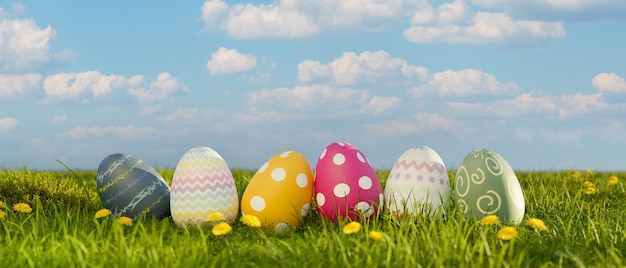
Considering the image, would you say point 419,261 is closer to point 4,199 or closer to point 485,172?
point 485,172

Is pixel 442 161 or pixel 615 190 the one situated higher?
pixel 442 161

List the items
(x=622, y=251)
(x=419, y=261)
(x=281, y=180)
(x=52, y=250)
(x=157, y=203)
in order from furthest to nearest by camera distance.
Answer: (x=157, y=203) < (x=281, y=180) < (x=622, y=251) < (x=52, y=250) < (x=419, y=261)

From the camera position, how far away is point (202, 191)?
4797mm

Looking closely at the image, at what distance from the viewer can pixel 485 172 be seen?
4.71 m

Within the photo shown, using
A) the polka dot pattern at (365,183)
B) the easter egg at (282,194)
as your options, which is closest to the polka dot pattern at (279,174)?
the easter egg at (282,194)

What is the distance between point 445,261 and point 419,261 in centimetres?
13

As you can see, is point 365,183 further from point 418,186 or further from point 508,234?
point 508,234

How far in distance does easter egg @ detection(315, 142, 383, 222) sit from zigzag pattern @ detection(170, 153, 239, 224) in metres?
0.65

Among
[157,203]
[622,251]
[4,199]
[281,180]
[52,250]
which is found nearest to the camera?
[52,250]

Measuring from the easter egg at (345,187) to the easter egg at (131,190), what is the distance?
131 centimetres

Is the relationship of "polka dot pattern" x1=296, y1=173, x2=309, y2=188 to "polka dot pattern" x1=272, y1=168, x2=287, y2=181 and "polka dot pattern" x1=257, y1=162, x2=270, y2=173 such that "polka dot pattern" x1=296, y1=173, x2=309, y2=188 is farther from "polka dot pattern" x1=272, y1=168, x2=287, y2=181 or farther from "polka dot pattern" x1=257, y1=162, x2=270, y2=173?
"polka dot pattern" x1=257, y1=162, x2=270, y2=173

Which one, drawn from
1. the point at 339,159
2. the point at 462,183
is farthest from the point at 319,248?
the point at 462,183

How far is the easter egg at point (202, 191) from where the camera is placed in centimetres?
479

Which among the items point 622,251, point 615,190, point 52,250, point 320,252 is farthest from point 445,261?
point 615,190
